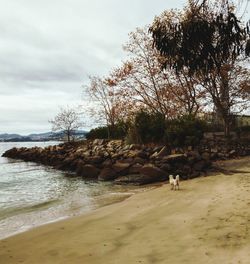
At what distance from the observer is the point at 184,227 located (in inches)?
302

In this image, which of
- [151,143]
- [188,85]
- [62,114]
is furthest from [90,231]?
[62,114]

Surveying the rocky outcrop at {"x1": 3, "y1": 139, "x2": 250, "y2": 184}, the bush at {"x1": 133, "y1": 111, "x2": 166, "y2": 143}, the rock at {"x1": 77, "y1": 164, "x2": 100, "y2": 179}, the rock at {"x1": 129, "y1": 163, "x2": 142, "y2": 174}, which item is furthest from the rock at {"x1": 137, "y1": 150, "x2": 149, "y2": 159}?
the bush at {"x1": 133, "y1": 111, "x2": 166, "y2": 143}

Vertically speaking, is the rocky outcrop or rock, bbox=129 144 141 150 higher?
rock, bbox=129 144 141 150

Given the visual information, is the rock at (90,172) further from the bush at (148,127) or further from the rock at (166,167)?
the bush at (148,127)

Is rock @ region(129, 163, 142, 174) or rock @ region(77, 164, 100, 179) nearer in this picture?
rock @ region(129, 163, 142, 174)

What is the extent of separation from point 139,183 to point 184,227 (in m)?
10.0

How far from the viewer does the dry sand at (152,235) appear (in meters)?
6.08

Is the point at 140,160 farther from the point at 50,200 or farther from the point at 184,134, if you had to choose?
the point at 50,200

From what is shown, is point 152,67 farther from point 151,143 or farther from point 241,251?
point 241,251

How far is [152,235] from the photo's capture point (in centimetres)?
739

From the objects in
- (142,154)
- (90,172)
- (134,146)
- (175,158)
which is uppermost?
(134,146)

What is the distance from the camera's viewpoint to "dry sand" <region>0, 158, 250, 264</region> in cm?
608

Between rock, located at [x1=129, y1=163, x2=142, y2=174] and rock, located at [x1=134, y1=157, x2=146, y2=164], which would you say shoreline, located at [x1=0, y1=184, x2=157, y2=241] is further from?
rock, located at [x1=134, y1=157, x2=146, y2=164]

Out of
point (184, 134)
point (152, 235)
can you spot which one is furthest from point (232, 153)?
point (152, 235)
